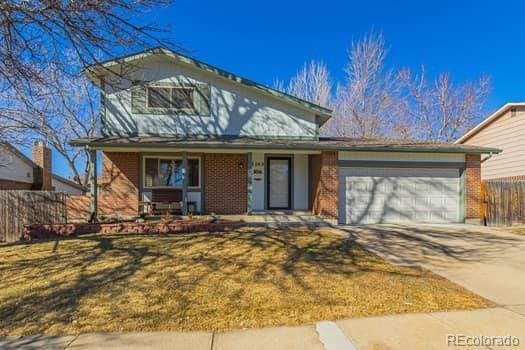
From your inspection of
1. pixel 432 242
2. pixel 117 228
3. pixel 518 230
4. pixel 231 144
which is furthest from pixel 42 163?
pixel 518 230

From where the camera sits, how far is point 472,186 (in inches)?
479

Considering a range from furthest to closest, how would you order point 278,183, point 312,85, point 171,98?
Answer: 1. point 312,85
2. point 278,183
3. point 171,98

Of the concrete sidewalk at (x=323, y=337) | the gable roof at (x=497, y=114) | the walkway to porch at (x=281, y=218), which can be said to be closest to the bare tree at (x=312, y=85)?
the gable roof at (x=497, y=114)

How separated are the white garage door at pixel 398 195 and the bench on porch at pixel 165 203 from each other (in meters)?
5.98

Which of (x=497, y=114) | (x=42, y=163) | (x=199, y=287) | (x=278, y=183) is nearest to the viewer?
(x=199, y=287)

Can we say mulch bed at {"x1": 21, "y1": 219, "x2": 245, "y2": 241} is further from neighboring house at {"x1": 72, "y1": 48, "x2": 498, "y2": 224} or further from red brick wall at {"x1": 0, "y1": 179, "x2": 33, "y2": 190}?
red brick wall at {"x1": 0, "y1": 179, "x2": 33, "y2": 190}

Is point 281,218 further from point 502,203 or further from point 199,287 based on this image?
point 502,203

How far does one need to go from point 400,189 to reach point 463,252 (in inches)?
186

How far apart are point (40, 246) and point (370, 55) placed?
24.5 m

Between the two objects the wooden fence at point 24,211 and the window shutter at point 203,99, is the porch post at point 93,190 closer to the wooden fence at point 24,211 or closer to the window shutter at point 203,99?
the wooden fence at point 24,211

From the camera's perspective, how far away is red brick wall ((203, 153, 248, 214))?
1241cm

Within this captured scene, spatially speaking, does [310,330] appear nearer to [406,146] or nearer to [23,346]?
[23,346]

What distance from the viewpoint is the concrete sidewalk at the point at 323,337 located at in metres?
3.28

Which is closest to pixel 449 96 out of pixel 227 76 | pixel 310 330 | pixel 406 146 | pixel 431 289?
A: pixel 406 146
